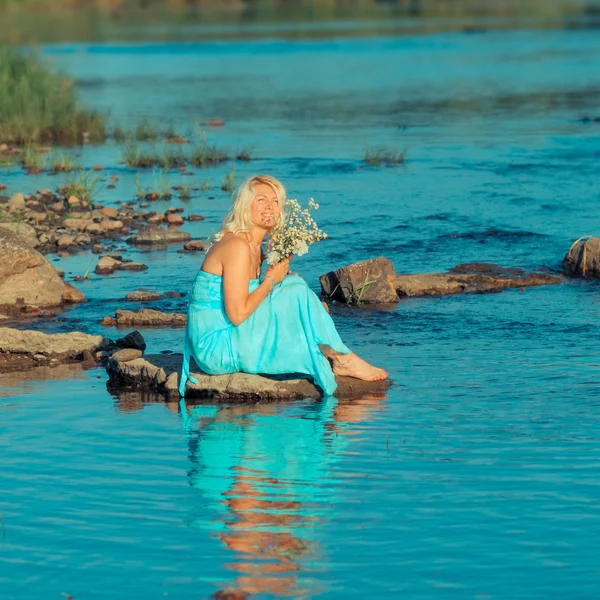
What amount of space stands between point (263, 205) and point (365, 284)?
11.8ft

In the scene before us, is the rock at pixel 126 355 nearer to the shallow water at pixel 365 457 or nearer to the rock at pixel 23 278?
the shallow water at pixel 365 457

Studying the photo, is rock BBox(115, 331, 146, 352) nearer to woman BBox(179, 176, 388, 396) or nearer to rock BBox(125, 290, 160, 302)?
woman BBox(179, 176, 388, 396)

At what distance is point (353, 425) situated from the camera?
27.1 feet

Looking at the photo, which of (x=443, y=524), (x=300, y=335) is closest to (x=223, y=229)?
(x=300, y=335)

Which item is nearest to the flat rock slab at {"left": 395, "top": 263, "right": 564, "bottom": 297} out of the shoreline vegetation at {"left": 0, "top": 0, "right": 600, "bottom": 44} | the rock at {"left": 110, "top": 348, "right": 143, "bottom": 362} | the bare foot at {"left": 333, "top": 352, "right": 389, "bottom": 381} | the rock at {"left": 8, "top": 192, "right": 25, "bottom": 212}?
the bare foot at {"left": 333, "top": 352, "right": 389, "bottom": 381}

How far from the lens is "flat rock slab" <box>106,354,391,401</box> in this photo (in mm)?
8898

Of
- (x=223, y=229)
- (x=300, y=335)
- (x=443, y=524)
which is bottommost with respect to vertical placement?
(x=443, y=524)

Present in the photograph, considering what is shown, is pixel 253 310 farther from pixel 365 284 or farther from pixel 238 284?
pixel 365 284

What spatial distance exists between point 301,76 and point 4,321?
2915 cm

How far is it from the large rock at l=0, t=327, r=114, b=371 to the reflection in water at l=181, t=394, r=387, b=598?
1663 millimetres

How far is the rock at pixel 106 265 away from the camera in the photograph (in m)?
13.5

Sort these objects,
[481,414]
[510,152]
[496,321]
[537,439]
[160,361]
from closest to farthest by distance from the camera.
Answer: [537,439] < [481,414] < [160,361] < [496,321] < [510,152]

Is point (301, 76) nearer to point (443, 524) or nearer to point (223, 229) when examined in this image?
point (223, 229)

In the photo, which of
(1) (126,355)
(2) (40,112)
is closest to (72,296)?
(1) (126,355)
